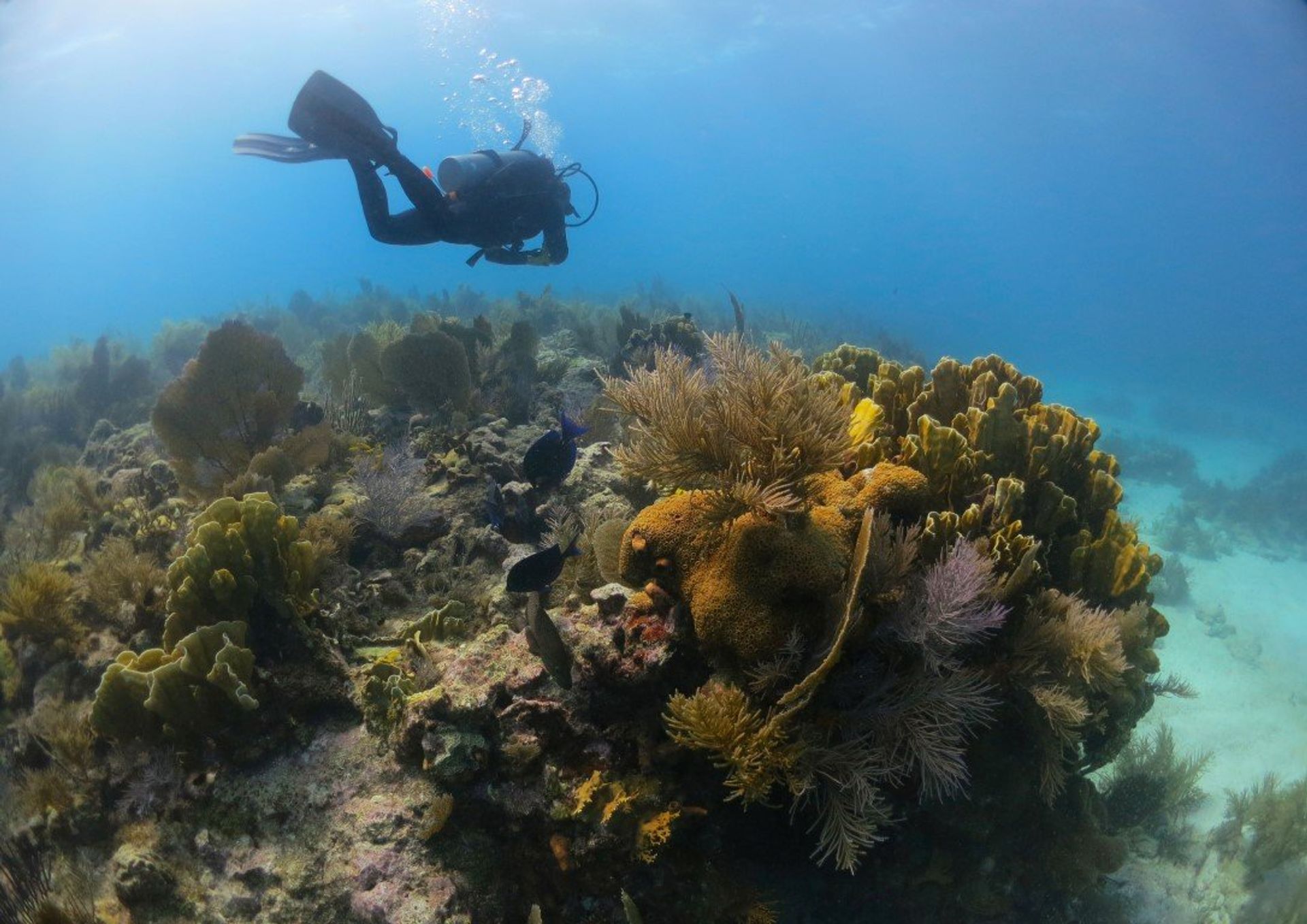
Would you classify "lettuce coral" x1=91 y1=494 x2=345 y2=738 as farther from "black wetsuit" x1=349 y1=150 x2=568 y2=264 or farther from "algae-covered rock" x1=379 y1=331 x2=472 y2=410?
"black wetsuit" x1=349 y1=150 x2=568 y2=264

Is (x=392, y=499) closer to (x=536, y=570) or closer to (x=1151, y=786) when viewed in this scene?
(x=536, y=570)

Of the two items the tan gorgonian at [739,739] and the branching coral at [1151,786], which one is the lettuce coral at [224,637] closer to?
the tan gorgonian at [739,739]

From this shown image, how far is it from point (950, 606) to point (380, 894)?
2.85m

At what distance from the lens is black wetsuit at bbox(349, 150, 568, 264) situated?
29.4ft

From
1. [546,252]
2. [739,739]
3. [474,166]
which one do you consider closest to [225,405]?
[546,252]

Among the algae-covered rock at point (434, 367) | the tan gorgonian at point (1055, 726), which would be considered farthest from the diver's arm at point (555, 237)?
the tan gorgonian at point (1055, 726)

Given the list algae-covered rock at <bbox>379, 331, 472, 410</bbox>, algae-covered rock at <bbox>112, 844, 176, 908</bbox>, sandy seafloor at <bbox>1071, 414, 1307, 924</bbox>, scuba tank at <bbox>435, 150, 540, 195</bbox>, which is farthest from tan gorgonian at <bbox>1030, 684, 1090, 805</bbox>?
scuba tank at <bbox>435, 150, 540, 195</bbox>

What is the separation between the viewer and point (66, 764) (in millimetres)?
3623

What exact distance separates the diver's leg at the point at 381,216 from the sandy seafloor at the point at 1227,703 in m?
10.4

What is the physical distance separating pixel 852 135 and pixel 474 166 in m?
112

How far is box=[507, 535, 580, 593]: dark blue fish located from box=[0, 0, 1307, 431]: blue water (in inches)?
919

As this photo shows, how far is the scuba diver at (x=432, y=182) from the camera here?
863cm

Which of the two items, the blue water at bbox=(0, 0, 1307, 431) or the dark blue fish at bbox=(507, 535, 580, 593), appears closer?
the dark blue fish at bbox=(507, 535, 580, 593)

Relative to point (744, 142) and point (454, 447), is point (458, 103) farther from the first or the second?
point (454, 447)
